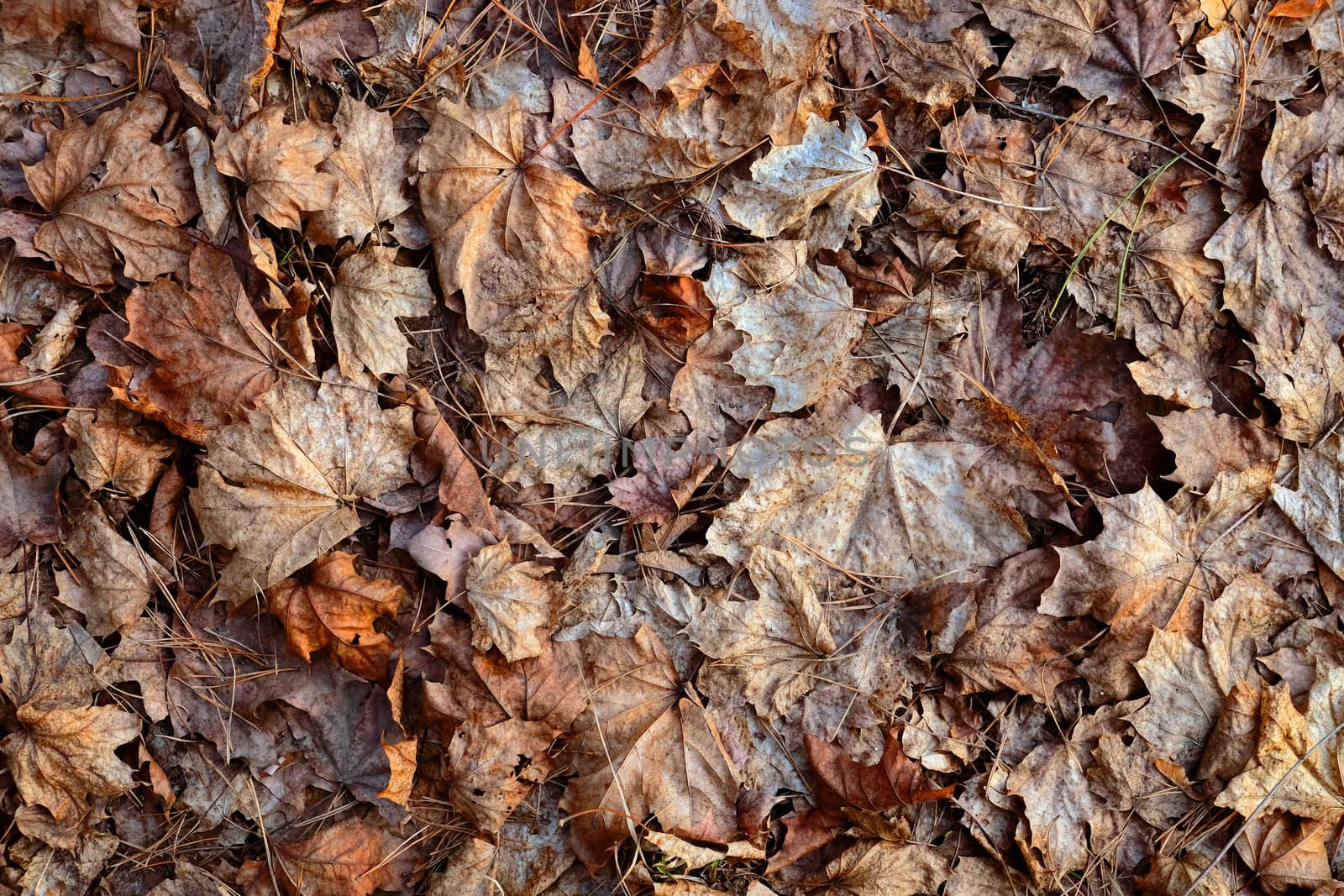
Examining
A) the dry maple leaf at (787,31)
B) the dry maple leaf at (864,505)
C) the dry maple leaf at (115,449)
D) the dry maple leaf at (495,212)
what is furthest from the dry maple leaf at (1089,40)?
the dry maple leaf at (115,449)

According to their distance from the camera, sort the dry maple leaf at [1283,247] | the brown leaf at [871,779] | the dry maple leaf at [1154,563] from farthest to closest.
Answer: the dry maple leaf at [1283,247] → the dry maple leaf at [1154,563] → the brown leaf at [871,779]

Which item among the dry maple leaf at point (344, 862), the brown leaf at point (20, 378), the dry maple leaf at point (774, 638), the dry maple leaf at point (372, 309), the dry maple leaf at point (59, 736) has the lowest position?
the dry maple leaf at point (344, 862)

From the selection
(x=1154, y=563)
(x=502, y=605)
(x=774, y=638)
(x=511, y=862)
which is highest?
(x=1154, y=563)

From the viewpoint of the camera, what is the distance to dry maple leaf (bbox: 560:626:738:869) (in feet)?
7.84

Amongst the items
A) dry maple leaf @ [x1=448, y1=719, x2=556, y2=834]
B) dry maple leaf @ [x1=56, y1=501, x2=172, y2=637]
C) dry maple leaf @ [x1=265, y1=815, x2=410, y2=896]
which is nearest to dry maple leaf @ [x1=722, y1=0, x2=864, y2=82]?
dry maple leaf @ [x1=448, y1=719, x2=556, y2=834]

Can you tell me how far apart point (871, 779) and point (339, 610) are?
5.23ft

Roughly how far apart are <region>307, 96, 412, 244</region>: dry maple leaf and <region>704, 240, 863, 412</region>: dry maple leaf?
1.00 m

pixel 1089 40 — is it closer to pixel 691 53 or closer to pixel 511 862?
pixel 691 53

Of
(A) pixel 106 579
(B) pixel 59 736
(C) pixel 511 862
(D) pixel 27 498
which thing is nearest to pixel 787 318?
(C) pixel 511 862

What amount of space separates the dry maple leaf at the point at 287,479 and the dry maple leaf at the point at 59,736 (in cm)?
53

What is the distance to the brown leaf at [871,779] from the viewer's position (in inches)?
92.1

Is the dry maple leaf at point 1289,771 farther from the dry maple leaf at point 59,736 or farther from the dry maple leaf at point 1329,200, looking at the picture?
the dry maple leaf at point 59,736

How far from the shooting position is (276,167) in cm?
242

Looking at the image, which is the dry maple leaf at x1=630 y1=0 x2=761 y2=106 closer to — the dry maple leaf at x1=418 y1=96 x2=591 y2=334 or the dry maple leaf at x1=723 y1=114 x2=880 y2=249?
the dry maple leaf at x1=723 y1=114 x2=880 y2=249
